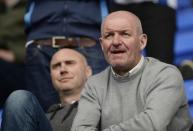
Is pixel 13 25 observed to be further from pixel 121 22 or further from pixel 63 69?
pixel 121 22

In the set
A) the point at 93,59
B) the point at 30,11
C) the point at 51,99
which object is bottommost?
the point at 51,99

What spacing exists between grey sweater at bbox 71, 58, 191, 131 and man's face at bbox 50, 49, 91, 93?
0.49 metres

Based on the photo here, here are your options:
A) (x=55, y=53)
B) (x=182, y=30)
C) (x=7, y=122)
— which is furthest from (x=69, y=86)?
(x=182, y=30)

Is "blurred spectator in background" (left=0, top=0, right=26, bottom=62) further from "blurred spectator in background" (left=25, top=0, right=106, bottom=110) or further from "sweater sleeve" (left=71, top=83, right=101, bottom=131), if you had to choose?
"sweater sleeve" (left=71, top=83, right=101, bottom=131)

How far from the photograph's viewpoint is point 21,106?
191 cm

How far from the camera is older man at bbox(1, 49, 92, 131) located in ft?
6.24

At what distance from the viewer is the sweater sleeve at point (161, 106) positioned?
1.84 meters

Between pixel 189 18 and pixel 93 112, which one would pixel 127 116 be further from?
pixel 189 18

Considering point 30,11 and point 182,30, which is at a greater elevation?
point 30,11

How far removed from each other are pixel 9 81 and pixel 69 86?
49 centimetres

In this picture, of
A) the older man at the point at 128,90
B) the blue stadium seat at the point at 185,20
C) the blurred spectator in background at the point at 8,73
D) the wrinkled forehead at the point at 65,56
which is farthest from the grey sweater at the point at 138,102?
the blue stadium seat at the point at 185,20

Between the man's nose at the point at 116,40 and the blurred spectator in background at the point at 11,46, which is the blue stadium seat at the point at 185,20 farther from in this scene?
the man's nose at the point at 116,40

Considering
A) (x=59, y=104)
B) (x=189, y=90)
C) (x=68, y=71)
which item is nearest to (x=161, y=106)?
(x=59, y=104)

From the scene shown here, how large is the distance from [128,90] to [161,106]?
15 cm
